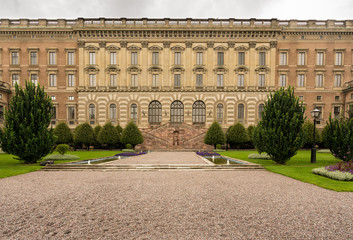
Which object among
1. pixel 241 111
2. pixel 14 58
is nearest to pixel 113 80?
pixel 14 58

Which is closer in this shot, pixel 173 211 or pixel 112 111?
pixel 173 211

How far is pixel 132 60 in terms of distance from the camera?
41.5m

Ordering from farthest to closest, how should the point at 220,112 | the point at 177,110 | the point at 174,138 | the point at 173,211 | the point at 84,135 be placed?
the point at 177,110 → the point at 220,112 → the point at 174,138 → the point at 84,135 → the point at 173,211

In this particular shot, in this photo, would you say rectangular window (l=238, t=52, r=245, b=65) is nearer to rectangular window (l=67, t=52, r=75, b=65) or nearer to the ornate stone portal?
the ornate stone portal

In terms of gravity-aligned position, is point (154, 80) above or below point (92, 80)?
above

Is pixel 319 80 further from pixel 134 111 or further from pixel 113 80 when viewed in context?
pixel 113 80

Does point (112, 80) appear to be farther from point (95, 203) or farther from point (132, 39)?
point (95, 203)

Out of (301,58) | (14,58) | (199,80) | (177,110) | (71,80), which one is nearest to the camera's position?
(14,58)

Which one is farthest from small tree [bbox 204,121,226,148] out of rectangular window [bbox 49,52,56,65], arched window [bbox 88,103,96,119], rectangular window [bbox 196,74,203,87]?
rectangular window [bbox 49,52,56,65]

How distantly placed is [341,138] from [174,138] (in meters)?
26.5

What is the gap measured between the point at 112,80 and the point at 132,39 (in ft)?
32.4

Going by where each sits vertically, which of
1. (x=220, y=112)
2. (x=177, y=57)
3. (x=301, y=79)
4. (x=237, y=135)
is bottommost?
(x=237, y=135)

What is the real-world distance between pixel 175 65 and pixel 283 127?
98.0ft

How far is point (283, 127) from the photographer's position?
51.8ft
